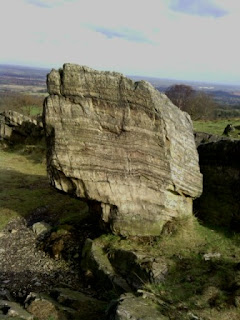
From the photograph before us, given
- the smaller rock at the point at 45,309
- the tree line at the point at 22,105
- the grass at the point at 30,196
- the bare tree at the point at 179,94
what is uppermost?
the bare tree at the point at 179,94

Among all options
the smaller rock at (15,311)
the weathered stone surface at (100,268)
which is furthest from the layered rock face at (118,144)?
the smaller rock at (15,311)

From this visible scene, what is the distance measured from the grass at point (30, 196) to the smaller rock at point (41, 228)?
0.79 metres

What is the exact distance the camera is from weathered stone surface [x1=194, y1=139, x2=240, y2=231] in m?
13.5

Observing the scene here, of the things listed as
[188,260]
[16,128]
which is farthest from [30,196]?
[16,128]

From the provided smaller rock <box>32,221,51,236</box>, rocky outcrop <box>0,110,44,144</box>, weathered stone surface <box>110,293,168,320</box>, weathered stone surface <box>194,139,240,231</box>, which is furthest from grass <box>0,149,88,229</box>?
weathered stone surface <box>110,293,168,320</box>

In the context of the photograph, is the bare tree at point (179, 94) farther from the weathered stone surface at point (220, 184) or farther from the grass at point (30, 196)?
the weathered stone surface at point (220, 184)

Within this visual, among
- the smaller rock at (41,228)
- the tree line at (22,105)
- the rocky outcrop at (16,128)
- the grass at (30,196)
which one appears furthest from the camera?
the tree line at (22,105)

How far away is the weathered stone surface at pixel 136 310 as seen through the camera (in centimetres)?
776

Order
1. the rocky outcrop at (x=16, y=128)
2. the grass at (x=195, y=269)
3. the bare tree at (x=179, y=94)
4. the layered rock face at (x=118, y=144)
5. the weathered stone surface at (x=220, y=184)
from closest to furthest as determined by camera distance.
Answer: the grass at (x=195, y=269), the layered rock face at (x=118, y=144), the weathered stone surface at (x=220, y=184), the rocky outcrop at (x=16, y=128), the bare tree at (x=179, y=94)

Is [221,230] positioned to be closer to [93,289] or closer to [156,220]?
[156,220]

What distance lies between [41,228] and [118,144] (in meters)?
6.61

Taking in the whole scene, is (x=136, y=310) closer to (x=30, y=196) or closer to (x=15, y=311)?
(x=15, y=311)

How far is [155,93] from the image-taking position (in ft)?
42.8

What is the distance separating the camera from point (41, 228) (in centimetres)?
1677
